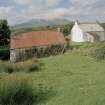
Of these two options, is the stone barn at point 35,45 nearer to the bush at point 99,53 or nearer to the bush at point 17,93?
the bush at point 99,53

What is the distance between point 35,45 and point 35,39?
1.87 metres

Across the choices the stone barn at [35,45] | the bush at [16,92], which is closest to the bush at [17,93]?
the bush at [16,92]

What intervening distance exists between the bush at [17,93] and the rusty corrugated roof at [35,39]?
28664 mm

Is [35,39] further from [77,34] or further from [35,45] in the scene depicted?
[77,34]

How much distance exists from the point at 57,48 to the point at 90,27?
108 feet

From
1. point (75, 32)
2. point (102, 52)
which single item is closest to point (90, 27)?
point (75, 32)

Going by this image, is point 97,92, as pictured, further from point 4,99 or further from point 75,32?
point 75,32

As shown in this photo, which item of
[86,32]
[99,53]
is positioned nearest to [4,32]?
[86,32]

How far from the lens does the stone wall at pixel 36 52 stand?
123 ft

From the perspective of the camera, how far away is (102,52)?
25281mm

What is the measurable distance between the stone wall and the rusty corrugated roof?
689 mm

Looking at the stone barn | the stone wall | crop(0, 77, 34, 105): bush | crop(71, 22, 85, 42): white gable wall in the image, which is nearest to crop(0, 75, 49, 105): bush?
crop(0, 77, 34, 105): bush

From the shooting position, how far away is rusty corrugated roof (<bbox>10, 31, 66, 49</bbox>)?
3944 centimetres

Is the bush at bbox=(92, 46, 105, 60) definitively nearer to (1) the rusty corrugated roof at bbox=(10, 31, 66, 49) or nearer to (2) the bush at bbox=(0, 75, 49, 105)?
(1) the rusty corrugated roof at bbox=(10, 31, 66, 49)
